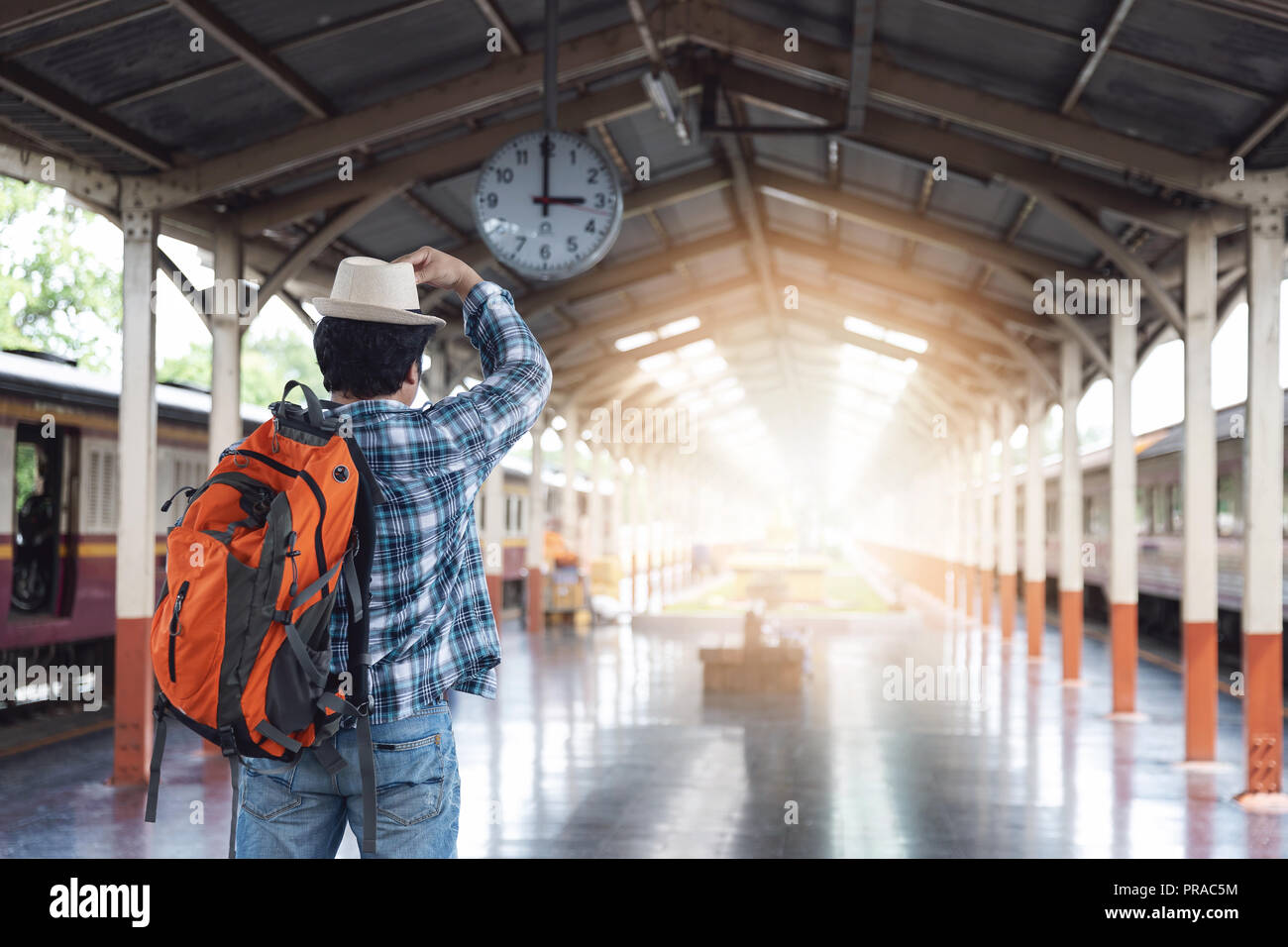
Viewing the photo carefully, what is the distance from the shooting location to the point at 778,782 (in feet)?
28.4

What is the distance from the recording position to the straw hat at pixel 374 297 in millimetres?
2277

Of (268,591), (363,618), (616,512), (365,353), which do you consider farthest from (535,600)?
(268,591)

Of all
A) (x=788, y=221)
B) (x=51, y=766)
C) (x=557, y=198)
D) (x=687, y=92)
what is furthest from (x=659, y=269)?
(x=51, y=766)

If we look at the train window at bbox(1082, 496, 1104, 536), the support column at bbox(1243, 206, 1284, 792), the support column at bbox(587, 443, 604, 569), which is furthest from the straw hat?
the support column at bbox(587, 443, 604, 569)

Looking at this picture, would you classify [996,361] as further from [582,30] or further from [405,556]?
[405,556]

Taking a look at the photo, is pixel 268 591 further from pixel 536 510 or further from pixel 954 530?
pixel 954 530

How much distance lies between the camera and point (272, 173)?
8945mm

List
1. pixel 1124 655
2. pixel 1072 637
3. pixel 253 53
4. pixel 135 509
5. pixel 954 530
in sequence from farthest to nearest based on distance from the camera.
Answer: pixel 954 530
pixel 1072 637
pixel 1124 655
pixel 135 509
pixel 253 53

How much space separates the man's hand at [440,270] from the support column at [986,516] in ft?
66.3

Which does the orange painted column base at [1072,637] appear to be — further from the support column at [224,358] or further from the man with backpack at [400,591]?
the man with backpack at [400,591]

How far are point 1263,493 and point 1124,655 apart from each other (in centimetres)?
402

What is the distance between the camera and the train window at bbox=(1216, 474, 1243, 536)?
49.2ft

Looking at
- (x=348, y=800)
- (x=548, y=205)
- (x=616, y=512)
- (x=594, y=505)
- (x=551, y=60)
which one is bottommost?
(x=348, y=800)

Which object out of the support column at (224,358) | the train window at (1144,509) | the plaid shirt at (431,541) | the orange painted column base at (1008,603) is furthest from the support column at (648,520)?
the plaid shirt at (431,541)
